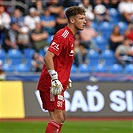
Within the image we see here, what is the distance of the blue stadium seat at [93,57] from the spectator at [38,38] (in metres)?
1.68

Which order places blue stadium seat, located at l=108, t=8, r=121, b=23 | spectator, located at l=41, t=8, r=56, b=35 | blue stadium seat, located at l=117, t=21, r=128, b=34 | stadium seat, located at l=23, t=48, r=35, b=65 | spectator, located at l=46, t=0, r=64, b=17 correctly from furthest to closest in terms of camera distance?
blue stadium seat, located at l=108, t=8, r=121, b=23 → blue stadium seat, located at l=117, t=21, r=128, b=34 → spectator, located at l=46, t=0, r=64, b=17 → spectator, located at l=41, t=8, r=56, b=35 → stadium seat, located at l=23, t=48, r=35, b=65

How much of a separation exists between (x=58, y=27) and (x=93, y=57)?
1.82m

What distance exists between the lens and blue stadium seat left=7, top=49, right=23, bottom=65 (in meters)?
20.8

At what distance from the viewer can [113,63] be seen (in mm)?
22156

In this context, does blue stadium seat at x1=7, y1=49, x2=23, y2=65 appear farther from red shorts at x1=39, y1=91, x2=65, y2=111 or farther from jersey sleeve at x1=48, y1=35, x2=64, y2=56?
jersey sleeve at x1=48, y1=35, x2=64, y2=56

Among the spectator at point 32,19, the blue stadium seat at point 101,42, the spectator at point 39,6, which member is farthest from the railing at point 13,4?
the blue stadium seat at point 101,42

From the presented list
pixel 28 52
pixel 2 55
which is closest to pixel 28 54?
pixel 28 52

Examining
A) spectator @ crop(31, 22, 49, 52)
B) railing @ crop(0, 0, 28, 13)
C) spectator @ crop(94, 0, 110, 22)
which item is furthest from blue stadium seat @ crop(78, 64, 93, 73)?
railing @ crop(0, 0, 28, 13)

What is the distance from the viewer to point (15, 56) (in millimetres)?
20875

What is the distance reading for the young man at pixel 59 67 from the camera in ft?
29.1

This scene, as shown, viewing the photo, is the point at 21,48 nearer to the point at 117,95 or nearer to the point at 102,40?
the point at 102,40

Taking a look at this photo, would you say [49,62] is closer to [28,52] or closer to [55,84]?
[55,84]

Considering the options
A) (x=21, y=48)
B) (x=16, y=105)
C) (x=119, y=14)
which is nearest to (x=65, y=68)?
(x=16, y=105)

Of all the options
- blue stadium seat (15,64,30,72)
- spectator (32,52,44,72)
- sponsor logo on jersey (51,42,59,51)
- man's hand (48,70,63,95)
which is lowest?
blue stadium seat (15,64,30,72)
